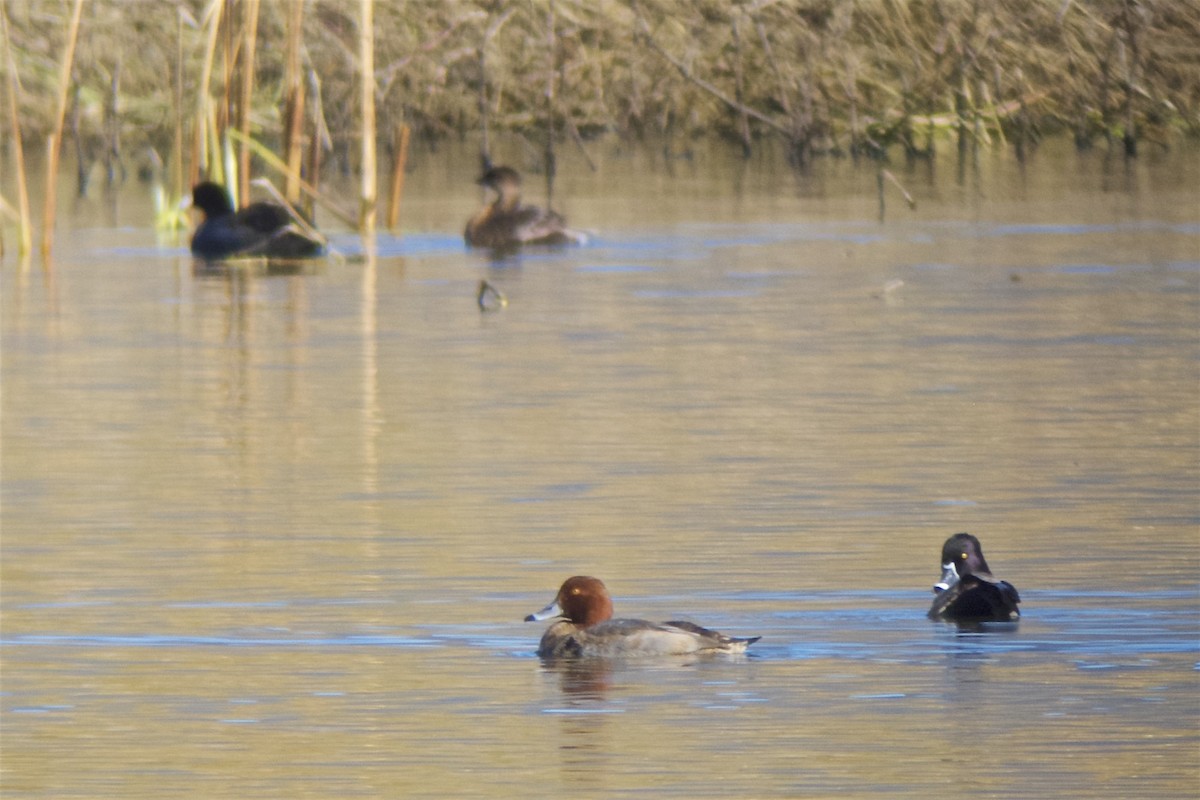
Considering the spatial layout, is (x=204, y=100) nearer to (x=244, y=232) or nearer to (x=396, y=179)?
(x=244, y=232)

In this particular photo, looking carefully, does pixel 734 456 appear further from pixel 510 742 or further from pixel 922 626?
pixel 510 742

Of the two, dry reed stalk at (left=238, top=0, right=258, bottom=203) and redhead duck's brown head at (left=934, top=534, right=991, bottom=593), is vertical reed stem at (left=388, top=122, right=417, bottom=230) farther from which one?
redhead duck's brown head at (left=934, top=534, right=991, bottom=593)

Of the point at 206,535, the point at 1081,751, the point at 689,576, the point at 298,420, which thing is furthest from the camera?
the point at 298,420

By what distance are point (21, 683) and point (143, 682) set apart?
26 cm

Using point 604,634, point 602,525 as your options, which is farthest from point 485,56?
point 604,634

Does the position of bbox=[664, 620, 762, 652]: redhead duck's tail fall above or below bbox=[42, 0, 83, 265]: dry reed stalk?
below

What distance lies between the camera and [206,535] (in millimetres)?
8211

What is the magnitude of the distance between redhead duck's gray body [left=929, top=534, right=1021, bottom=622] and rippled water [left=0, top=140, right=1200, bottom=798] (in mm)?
54

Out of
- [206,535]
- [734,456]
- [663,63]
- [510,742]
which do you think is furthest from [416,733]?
[663,63]

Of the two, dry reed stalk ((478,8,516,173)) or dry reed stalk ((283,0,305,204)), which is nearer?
dry reed stalk ((283,0,305,204))

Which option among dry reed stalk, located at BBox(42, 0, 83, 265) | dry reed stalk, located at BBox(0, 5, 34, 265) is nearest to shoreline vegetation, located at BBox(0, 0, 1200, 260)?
dry reed stalk, located at BBox(0, 5, 34, 265)

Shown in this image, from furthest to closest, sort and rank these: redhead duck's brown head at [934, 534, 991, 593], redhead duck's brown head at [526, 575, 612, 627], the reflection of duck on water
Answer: the reflection of duck on water, redhead duck's brown head at [934, 534, 991, 593], redhead duck's brown head at [526, 575, 612, 627]

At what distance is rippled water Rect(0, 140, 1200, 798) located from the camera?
5617 millimetres

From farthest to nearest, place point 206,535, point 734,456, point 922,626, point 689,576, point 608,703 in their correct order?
point 734,456, point 206,535, point 689,576, point 922,626, point 608,703
